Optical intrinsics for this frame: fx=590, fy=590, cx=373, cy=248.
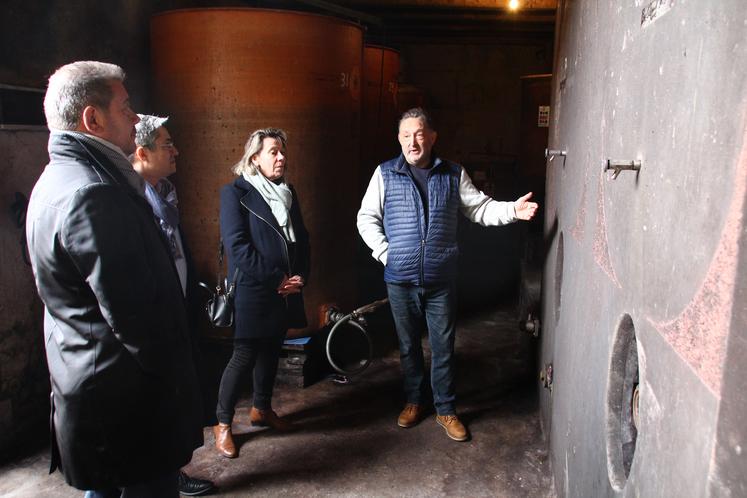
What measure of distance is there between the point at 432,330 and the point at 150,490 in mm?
1975

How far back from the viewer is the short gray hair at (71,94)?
1.92m

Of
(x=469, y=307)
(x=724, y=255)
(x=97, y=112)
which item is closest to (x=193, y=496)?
(x=97, y=112)

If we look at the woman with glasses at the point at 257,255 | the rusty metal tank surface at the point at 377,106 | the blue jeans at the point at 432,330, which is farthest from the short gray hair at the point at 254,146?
the rusty metal tank surface at the point at 377,106

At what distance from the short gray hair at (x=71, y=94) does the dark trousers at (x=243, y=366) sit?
5.80 ft

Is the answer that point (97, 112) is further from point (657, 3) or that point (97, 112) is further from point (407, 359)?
point (407, 359)

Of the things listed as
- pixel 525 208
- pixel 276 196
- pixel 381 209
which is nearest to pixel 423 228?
pixel 381 209

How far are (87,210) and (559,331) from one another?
2.21m

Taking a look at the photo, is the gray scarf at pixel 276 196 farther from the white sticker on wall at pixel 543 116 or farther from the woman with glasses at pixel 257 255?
the white sticker on wall at pixel 543 116

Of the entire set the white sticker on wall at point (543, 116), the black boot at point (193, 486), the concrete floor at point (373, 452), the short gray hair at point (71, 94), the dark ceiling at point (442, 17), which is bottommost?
the concrete floor at point (373, 452)

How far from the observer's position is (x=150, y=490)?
2076 mm

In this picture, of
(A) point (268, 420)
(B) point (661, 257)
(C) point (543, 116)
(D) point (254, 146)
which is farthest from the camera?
(C) point (543, 116)

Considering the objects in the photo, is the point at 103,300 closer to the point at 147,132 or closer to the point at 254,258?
the point at 147,132

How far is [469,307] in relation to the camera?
6641mm

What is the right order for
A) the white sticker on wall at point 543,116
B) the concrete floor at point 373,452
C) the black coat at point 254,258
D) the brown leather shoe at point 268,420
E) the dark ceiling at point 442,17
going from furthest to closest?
1. the white sticker on wall at point 543,116
2. the dark ceiling at point 442,17
3. the brown leather shoe at point 268,420
4. the black coat at point 254,258
5. the concrete floor at point 373,452
